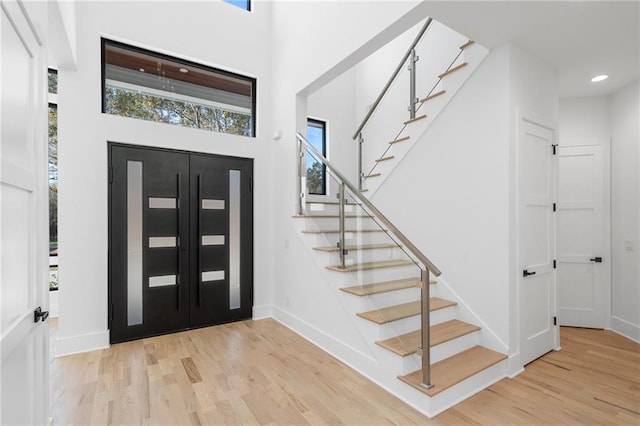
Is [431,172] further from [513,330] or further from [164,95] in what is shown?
[164,95]

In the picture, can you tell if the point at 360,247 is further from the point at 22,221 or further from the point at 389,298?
the point at 22,221

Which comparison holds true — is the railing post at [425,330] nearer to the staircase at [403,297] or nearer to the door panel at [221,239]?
the staircase at [403,297]

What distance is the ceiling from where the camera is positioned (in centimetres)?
246

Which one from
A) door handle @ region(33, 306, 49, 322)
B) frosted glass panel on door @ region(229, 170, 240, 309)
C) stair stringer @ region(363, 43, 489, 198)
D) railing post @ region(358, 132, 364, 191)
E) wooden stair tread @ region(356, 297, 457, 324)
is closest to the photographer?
door handle @ region(33, 306, 49, 322)

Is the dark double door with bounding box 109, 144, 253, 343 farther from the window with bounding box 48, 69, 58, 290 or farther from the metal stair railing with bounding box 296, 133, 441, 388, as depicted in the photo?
the window with bounding box 48, 69, 58, 290

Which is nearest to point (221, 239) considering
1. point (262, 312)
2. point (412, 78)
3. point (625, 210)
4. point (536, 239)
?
point (262, 312)

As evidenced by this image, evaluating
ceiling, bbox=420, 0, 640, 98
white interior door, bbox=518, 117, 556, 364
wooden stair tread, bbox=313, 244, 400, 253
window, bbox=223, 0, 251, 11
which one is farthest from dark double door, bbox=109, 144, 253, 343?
white interior door, bbox=518, 117, 556, 364

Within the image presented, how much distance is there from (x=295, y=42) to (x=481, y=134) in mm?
2722

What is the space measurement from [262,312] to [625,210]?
196 inches

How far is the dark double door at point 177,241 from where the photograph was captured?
3795mm

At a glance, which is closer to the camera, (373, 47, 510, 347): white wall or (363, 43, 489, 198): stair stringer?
(373, 47, 510, 347): white wall

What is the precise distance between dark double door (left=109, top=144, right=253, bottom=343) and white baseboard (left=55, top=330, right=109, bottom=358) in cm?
12

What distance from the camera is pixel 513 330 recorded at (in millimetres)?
3006

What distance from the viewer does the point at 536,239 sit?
3.29 metres
